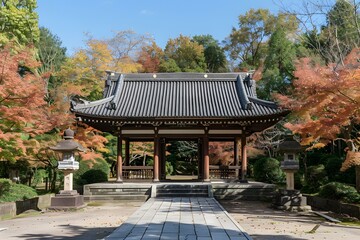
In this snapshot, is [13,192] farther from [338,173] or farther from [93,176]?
[338,173]

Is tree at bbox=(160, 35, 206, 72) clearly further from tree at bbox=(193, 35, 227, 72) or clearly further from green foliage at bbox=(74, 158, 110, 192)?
green foliage at bbox=(74, 158, 110, 192)

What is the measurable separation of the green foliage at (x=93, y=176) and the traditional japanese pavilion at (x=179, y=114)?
1581 millimetres

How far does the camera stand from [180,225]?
786cm

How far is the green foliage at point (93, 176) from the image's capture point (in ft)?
61.5

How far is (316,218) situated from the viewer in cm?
1127

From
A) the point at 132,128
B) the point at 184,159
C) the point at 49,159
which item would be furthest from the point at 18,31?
the point at 184,159

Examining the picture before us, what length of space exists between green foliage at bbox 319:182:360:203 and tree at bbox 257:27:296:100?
→ 17.4 metres

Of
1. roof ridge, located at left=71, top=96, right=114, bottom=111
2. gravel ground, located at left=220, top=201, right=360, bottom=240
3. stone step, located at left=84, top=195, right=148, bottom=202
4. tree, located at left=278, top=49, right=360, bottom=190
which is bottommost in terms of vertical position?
gravel ground, located at left=220, top=201, right=360, bottom=240

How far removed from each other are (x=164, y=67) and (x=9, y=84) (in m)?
25.8

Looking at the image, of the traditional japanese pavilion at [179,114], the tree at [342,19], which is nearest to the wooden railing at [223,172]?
the traditional japanese pavilion at [179,114]

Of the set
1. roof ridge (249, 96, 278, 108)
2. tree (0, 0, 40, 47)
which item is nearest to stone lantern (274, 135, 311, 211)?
roof ridge (249, 96, 278, 108)

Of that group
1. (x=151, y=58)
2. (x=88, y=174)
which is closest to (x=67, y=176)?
(x=88, y=174)

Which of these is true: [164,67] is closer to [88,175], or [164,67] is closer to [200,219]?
[88,175]

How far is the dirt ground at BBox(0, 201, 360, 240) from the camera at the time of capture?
8295mm
